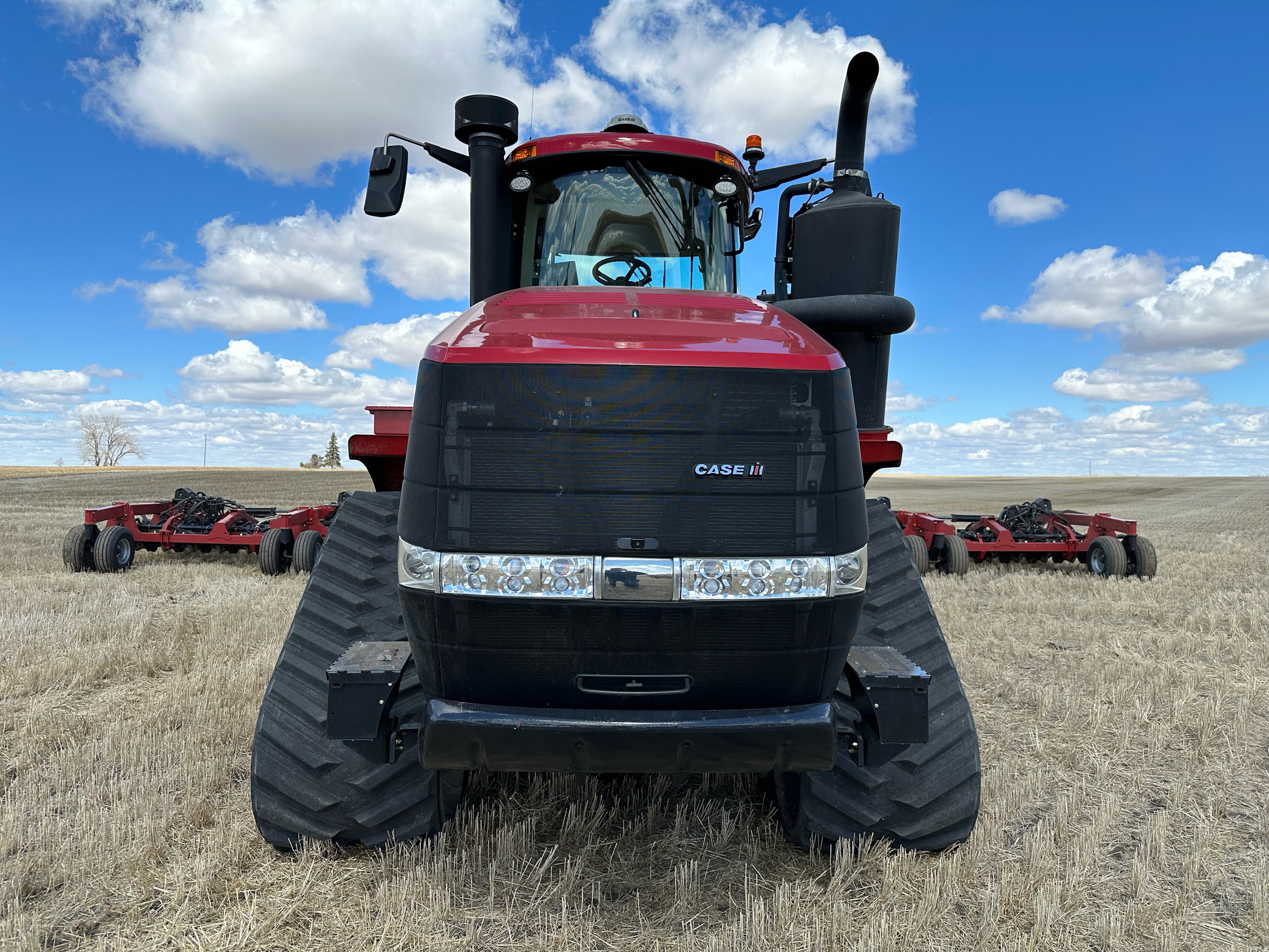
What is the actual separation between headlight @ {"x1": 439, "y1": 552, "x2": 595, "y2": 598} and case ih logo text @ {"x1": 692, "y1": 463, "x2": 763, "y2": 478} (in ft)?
1.21

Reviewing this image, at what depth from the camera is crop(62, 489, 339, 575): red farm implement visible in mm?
9117

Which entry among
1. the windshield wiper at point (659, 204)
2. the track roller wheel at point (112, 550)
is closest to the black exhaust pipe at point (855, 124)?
the windshield wiper at point (659, 204)

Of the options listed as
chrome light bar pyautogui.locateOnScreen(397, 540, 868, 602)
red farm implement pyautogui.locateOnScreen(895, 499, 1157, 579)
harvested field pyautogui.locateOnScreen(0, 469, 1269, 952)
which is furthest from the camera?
red farm implement pyautogui.locateOnScreen(895, 499, 1157, 579)

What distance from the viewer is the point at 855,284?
3766 millimetres

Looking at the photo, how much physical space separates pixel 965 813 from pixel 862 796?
39 cm

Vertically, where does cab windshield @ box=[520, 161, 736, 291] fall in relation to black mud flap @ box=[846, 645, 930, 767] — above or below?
above

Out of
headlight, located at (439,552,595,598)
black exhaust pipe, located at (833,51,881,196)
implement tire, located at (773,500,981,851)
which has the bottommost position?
implement tire, located at (773,500,981,851)

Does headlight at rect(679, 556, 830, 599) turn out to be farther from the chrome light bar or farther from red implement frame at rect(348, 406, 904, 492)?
red implement frame at rect(348, 406, 904, 492)

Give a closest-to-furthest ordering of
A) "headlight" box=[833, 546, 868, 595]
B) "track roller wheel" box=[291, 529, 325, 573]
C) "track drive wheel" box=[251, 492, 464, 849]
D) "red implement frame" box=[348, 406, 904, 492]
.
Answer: "headlight" box=[833, 546, 868, 595] < "track drive wheel" box=[251, 492, 464, 849] < "red implement frame" box=[348, 406, 904, 492] < "track roller wheel" box=[291, 529, 325, 573]

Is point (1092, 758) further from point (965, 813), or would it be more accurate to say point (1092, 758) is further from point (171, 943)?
point (171, 943)

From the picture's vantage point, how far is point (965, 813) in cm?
300

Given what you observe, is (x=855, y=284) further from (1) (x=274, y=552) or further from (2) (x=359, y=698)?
(1) (x=274, y=552)

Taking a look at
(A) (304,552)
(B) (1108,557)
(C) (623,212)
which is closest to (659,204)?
(C) (623,212)

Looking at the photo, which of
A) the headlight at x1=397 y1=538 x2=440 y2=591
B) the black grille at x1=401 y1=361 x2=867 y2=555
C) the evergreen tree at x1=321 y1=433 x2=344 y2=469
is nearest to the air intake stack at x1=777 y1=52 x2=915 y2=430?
the black grille at x1=401 y1=361 x2=867 y2=555
